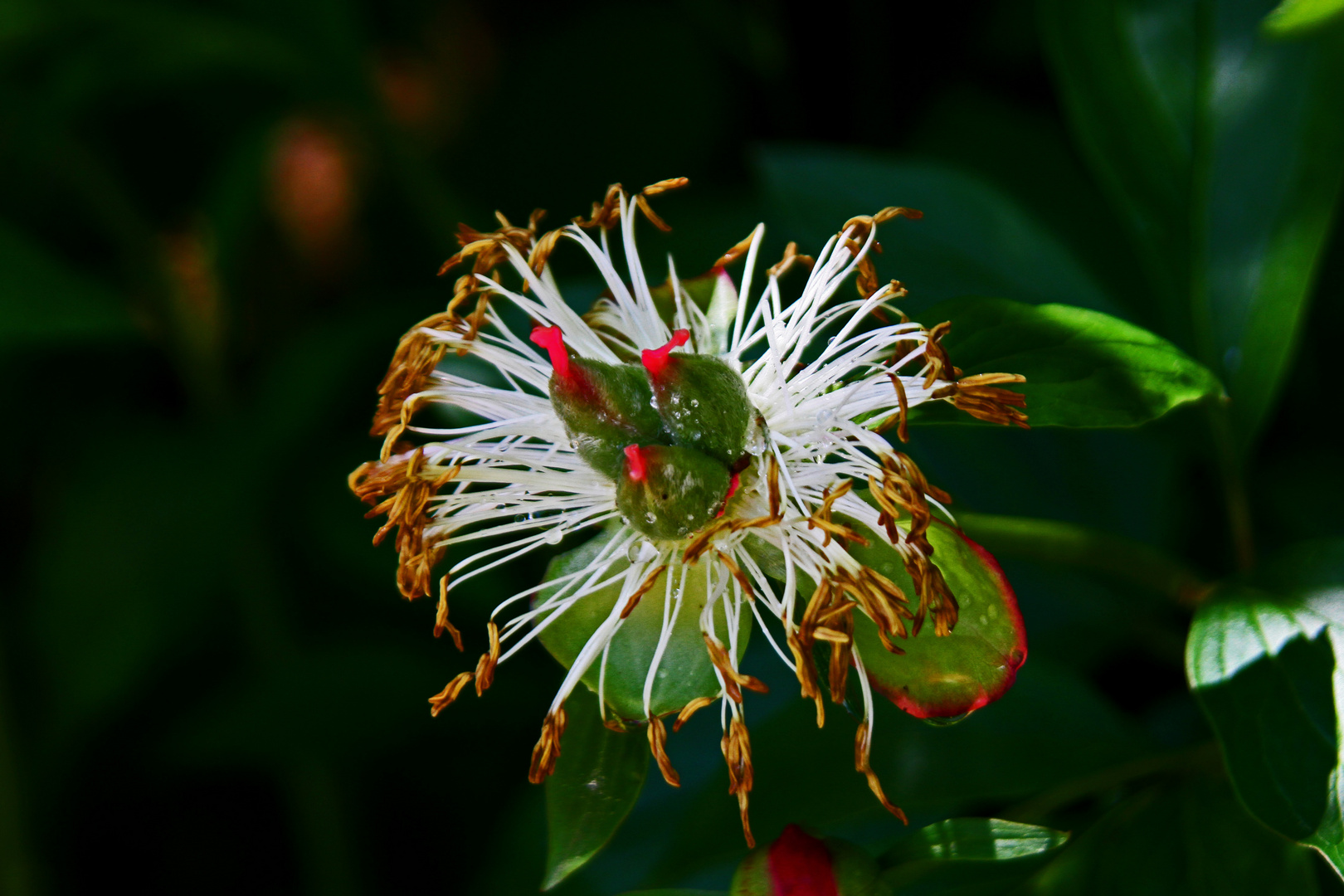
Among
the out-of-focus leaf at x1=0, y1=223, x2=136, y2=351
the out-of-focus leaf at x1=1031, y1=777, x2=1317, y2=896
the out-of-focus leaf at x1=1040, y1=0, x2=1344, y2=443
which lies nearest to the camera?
the out-of-focus leaf at x1=1031, y1=777, x2=1317, y2=896

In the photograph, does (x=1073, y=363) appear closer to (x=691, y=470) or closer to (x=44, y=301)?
(x=691, y=470)

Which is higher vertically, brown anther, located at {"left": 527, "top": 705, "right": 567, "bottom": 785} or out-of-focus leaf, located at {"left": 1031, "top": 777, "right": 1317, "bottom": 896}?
brown anther, located at {"left": 527, "top": 705, "right": 567, "bottom": 785}

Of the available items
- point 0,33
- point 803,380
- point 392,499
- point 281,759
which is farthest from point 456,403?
point 0,33

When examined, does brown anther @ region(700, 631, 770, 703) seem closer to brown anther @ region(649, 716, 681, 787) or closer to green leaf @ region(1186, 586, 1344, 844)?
brown anther @ region(649, 716, 681, 787)

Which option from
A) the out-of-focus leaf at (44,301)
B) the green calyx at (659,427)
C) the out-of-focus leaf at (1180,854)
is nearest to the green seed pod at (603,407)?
the green calyx at (659,427)

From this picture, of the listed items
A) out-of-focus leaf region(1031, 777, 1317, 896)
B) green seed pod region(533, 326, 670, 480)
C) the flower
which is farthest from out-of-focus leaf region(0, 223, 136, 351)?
out-of-focus leaf region(1031, 777, 1317, 896)

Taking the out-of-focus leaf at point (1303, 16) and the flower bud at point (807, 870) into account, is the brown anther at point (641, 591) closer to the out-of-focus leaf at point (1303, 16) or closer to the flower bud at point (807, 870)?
the flower bud at point (807, 870)

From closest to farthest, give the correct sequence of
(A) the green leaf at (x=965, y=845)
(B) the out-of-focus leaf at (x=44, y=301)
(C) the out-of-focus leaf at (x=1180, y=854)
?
1. (A) the green leaf at (x=965, y=845)
2. (C) the out-of-focus leaf at (x=1180, y=854)
3. (B) the out-of-focus leaf at (x=44, y=301)

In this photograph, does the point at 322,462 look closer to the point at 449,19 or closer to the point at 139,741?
the point at 139,741
